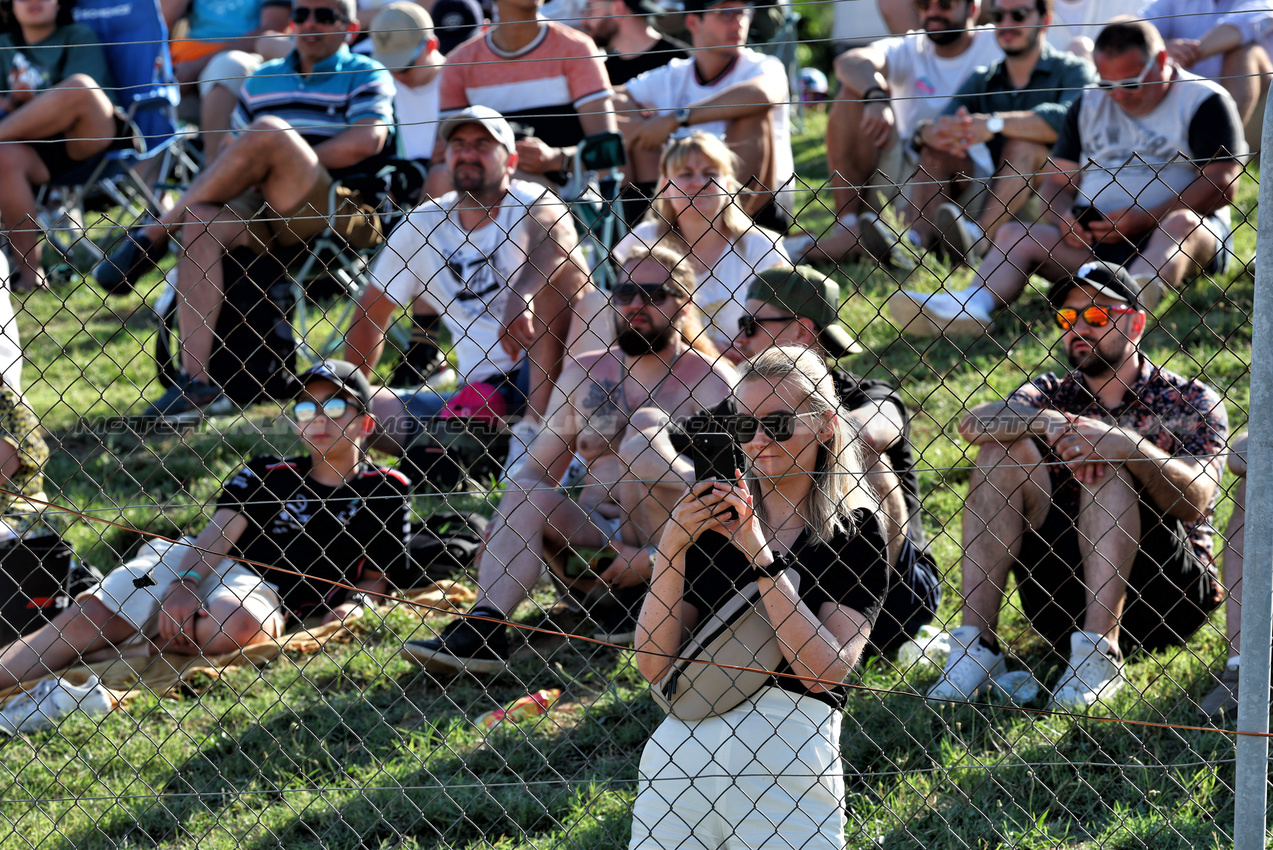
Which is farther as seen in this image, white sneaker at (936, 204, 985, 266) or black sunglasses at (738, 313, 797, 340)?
white sneaker at (936, 204, 985, 266)

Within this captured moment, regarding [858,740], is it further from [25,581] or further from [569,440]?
[25,581]

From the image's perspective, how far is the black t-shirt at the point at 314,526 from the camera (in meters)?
3.91

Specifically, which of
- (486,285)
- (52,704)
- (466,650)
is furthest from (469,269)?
(52,704)

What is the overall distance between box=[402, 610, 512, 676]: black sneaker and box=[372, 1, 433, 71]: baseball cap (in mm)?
3747

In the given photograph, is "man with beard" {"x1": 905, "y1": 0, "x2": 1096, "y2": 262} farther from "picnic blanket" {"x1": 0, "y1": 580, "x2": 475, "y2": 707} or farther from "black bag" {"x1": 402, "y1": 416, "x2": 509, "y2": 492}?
"picnic blanket" {"x1": 0, "y1": 580, "x2": 475, "y2": 707}

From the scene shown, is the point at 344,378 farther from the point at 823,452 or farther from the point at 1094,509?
the point at 1094,509

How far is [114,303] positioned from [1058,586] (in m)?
5.45

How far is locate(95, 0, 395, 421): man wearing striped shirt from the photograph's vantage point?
518 cm

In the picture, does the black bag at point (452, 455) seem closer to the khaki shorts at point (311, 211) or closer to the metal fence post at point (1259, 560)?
the khaki shorts at point (311, 211)

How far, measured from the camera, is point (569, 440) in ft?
12.4

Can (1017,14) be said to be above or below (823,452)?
below

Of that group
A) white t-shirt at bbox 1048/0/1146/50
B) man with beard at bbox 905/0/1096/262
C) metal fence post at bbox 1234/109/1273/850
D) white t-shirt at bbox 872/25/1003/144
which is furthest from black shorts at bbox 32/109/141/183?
metal fence post at bbox 1234/109/1273/850

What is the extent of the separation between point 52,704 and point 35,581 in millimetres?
445

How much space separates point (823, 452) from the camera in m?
2.53
